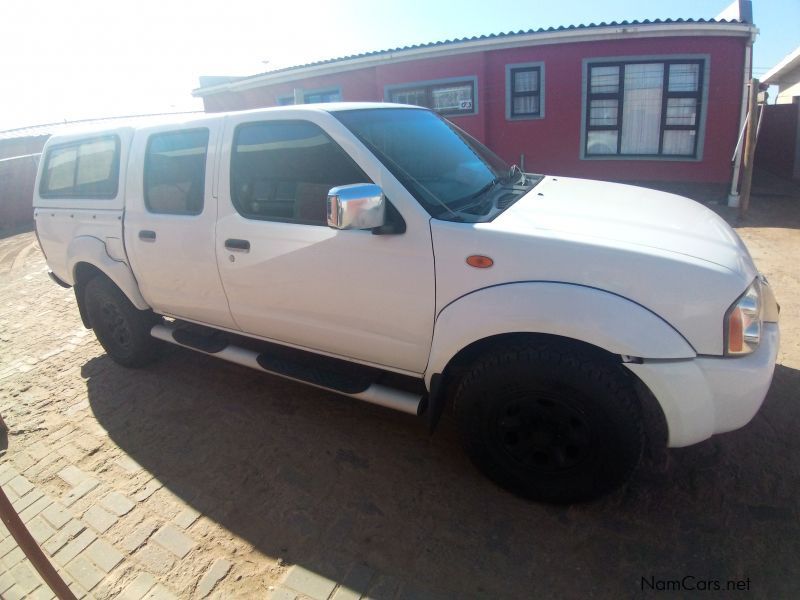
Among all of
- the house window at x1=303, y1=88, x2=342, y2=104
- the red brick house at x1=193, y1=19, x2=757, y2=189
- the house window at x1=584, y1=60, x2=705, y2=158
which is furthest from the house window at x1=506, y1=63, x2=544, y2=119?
the house window at x1=303, y1=88, x2=342, y2=104

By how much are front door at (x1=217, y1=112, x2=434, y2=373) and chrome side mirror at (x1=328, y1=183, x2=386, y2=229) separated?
19 centimetres

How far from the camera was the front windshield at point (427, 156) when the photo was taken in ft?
8.35

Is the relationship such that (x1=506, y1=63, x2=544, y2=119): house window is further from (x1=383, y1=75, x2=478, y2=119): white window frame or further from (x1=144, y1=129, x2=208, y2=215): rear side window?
(x1=144, y1=129, x2=208, y2=215): rear side window

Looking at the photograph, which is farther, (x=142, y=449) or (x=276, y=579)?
(x=142, y=449)

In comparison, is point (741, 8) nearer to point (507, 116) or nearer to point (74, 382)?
point (507, 116)

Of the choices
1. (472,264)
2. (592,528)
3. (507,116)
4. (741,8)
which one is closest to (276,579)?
(592,528)

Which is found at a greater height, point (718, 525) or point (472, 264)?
point (472, 264)

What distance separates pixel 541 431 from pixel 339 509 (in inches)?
43.4

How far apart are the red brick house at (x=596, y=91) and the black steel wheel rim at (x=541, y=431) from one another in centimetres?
932

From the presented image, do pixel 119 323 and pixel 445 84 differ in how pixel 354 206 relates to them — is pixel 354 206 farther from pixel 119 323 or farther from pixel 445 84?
pixel 445 84

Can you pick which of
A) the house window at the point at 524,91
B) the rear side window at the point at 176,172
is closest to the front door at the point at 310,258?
the rear side window at the point at 176,172

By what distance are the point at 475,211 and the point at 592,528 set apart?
5.35 ft

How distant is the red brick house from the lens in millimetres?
10469

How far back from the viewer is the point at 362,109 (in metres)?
2.95
